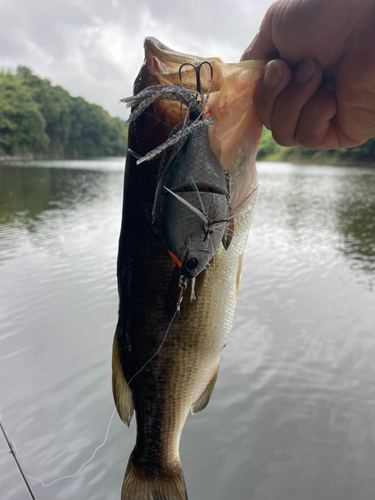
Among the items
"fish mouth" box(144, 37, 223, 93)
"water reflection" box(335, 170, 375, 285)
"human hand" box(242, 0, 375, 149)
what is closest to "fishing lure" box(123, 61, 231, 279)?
"fish mouth" box(144, 37, 223, 93)

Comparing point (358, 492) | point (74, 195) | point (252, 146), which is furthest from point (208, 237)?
point (74, 195)

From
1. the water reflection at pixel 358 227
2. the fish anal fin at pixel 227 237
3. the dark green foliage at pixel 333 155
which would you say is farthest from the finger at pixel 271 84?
the dark green foliage at pixel 333 155

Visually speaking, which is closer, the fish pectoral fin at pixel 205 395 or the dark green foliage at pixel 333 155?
the fish pectoral fin at pixel 205 395

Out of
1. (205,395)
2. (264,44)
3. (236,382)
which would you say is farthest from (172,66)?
(236,382)

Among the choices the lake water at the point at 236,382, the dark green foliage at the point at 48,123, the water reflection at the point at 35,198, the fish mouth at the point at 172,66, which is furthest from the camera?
the dark green foliage at the point at 48,123

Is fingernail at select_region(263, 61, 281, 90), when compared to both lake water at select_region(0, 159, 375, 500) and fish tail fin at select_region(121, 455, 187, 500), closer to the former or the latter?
fish tail fin at select_region(121, 455, 187, 500)

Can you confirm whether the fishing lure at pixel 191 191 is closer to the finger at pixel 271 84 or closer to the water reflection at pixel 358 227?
the finger at pixel 271 84

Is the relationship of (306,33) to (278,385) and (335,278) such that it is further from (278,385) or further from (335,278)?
(335,278)
